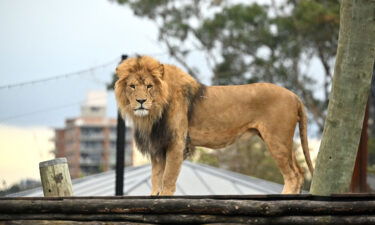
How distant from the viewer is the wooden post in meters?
6.16

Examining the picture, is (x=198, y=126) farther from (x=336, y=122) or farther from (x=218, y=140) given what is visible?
(x=336, y=122)

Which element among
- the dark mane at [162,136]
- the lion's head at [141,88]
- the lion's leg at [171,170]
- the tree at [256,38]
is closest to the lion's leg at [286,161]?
the dark mane at [162,136]

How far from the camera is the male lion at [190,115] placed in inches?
235

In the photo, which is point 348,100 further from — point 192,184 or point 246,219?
point 192,184

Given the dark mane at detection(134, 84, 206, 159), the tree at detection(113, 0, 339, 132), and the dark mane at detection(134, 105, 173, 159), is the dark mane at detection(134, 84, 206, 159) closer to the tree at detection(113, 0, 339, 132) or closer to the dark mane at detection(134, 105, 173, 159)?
the dark mane at detection(134, 105, 173, 159)

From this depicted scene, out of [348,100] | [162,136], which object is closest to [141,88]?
[162,136]

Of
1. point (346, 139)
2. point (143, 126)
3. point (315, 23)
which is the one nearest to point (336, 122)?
point (346, 139)

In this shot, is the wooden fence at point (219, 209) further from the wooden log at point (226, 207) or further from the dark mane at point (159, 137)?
the dark mane at point (159, 137)

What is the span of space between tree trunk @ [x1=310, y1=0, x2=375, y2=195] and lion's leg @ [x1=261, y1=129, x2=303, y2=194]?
36.8 inches

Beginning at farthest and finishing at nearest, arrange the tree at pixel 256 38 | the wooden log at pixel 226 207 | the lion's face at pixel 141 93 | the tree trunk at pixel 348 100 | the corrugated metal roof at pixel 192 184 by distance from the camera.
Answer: the tree at pixel 256 38 < the corrugated metal roof at pixel 192 184 < the lion's face at pixel 141 93 < the tree trunk at pixel 348 100 < the wooden log at pixel 226 207

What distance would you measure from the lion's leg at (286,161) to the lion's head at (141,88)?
0.89 metres

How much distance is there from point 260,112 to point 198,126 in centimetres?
50

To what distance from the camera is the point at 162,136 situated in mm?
6035

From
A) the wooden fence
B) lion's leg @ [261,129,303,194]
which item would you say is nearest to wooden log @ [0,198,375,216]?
the wooden fence
